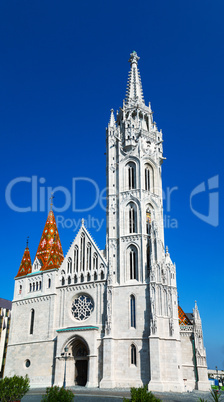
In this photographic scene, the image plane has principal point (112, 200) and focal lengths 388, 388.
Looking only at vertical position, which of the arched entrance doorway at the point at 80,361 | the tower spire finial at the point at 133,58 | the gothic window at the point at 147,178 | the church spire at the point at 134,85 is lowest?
the arched entrance doorway at the point at 80,361

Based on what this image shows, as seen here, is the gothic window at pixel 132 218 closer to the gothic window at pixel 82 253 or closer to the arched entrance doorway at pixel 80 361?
the gothic window at pixel 82 253

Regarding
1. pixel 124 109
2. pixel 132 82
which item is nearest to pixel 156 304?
pixel 124 109

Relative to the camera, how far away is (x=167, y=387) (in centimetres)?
3191

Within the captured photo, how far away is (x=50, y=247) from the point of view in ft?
148

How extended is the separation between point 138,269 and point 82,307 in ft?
21.8

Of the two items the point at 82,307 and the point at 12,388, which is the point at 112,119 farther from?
the point at 12,388

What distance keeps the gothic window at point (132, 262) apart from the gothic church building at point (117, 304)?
10cm

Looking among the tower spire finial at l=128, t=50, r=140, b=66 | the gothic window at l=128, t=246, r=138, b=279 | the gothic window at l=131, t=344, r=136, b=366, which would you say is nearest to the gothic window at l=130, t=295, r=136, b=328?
the gothic window at l=131, t=344, r=136, b=366

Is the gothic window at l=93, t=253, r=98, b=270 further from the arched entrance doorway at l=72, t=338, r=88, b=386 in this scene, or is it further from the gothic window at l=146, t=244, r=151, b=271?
the arched entrance doorway at l=72, t=338, r=88, b=386

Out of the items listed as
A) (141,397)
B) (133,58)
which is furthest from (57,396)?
(133,58)

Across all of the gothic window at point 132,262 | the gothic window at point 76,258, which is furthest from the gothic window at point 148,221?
the gothic window at point 76,258

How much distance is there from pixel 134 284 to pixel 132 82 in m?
27.7

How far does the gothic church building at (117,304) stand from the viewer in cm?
3372

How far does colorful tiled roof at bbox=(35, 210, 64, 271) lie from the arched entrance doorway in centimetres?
847
